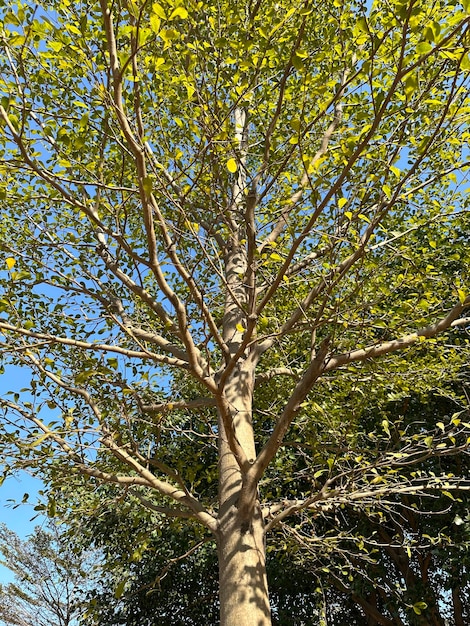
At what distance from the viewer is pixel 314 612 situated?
30.9 feet

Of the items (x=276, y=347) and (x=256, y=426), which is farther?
(x=256, y=426)

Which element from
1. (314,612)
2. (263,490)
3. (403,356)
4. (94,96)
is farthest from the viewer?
(314,612)

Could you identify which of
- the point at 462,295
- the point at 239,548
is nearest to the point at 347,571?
the point at 239,548

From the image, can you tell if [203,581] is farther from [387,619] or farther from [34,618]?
[34,618]

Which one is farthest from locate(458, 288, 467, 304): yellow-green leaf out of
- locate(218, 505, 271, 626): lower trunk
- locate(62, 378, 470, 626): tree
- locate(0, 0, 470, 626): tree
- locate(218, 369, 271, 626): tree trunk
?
locate(62, 378, 470, 626): tree

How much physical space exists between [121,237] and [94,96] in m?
1.39

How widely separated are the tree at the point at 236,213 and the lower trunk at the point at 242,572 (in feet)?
0.05

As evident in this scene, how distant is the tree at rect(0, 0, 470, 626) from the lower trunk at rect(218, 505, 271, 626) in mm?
14

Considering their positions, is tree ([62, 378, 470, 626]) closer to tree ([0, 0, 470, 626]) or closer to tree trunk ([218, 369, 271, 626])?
tree ([0, 0, 470, 626])

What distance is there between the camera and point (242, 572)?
321 cm

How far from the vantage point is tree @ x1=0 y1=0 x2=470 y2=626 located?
267 cm

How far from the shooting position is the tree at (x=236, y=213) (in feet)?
8.77

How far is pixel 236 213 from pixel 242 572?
254cm

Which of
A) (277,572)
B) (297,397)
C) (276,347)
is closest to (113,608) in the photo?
(277,572)
